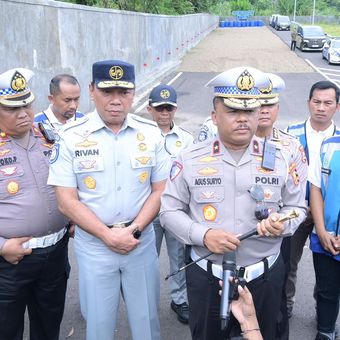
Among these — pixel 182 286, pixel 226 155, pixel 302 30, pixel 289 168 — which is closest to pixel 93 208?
pixel 226 155

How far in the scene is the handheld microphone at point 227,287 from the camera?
2049mm

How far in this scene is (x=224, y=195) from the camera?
2455 mm

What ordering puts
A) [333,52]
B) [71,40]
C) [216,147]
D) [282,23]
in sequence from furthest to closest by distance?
[282,23]
[333,52]
[71,40]
[216,147]

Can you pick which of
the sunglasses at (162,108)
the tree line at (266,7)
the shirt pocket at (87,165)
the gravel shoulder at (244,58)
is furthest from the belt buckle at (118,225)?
the tree line at (266,7)

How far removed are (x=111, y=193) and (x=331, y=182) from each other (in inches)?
61.5

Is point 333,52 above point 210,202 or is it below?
below

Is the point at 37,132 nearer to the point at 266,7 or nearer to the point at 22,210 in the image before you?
the point at 22,210

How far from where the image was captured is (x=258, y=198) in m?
2.39

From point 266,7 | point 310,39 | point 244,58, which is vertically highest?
point 266,7

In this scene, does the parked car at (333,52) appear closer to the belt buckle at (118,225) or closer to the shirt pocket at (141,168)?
the shirt pocket at (141,168)

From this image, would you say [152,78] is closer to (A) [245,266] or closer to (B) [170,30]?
(B) [170,30]

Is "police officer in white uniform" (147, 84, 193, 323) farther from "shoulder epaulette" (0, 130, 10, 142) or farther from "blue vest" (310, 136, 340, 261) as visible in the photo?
"shoulder epaulette" (0, 130, 10, 142)

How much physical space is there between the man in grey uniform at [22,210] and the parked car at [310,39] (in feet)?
95.0

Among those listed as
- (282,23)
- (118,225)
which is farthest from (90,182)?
(282,23)
